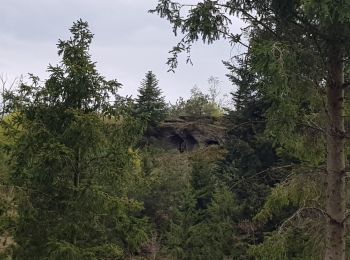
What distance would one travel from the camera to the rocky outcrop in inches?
1620

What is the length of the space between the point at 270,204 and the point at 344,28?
3.07 meters

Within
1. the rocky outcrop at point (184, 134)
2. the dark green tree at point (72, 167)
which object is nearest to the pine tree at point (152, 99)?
the rocky outcrop at point (184, 134)

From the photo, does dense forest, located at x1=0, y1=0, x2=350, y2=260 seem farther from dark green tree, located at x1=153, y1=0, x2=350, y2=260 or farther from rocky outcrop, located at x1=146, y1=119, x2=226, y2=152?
rocky outcrop, located at x1=146, y1=119, x2=226, y2=152

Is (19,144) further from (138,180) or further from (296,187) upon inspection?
(296,187)

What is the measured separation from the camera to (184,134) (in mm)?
42250

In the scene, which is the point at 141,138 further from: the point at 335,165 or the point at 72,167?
the point at 335,165

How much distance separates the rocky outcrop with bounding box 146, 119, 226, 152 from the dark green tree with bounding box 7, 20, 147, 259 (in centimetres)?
3062

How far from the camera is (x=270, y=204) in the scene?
7.91m

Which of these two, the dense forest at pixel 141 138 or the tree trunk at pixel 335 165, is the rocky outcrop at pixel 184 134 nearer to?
the dense forest at pixel 141 138

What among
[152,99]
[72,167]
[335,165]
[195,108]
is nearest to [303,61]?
[335,165]

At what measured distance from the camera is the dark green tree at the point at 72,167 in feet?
30.8

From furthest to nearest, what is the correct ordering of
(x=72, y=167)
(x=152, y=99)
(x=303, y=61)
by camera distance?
(x=152, y=99)
(x=72, y=167)
(x=303, y=61)

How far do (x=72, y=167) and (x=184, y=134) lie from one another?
107 ft

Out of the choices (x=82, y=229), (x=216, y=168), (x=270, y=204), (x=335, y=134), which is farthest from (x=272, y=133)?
(x=216, y=168)
